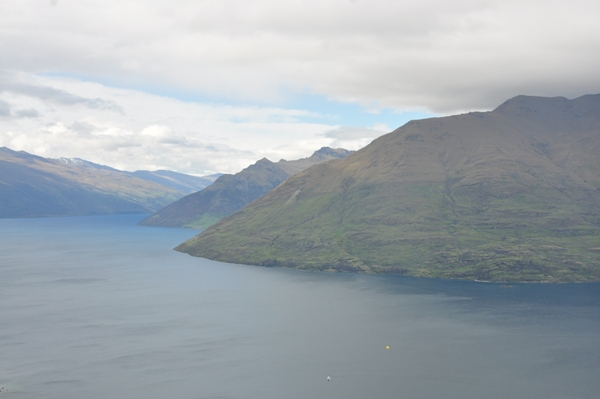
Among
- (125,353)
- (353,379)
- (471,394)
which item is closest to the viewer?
(471,394)

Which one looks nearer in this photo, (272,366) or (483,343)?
(272,366)

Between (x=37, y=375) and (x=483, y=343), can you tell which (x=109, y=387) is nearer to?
(x=37, y=375)

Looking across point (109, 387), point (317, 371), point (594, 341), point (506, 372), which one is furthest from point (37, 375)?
point (594, 341)

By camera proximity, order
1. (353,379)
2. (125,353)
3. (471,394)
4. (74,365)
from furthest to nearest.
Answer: (125,353) → (74,365) → (353,379) → (471,394)

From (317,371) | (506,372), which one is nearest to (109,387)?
(317,371)

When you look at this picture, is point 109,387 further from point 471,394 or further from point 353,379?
point 471,394

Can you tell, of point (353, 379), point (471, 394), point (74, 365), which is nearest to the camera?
point (471, 394)

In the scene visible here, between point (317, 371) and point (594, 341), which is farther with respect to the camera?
point (594, 341)

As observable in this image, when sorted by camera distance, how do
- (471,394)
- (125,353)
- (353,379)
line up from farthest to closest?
(125,353) → (353,379) → (471,394)
